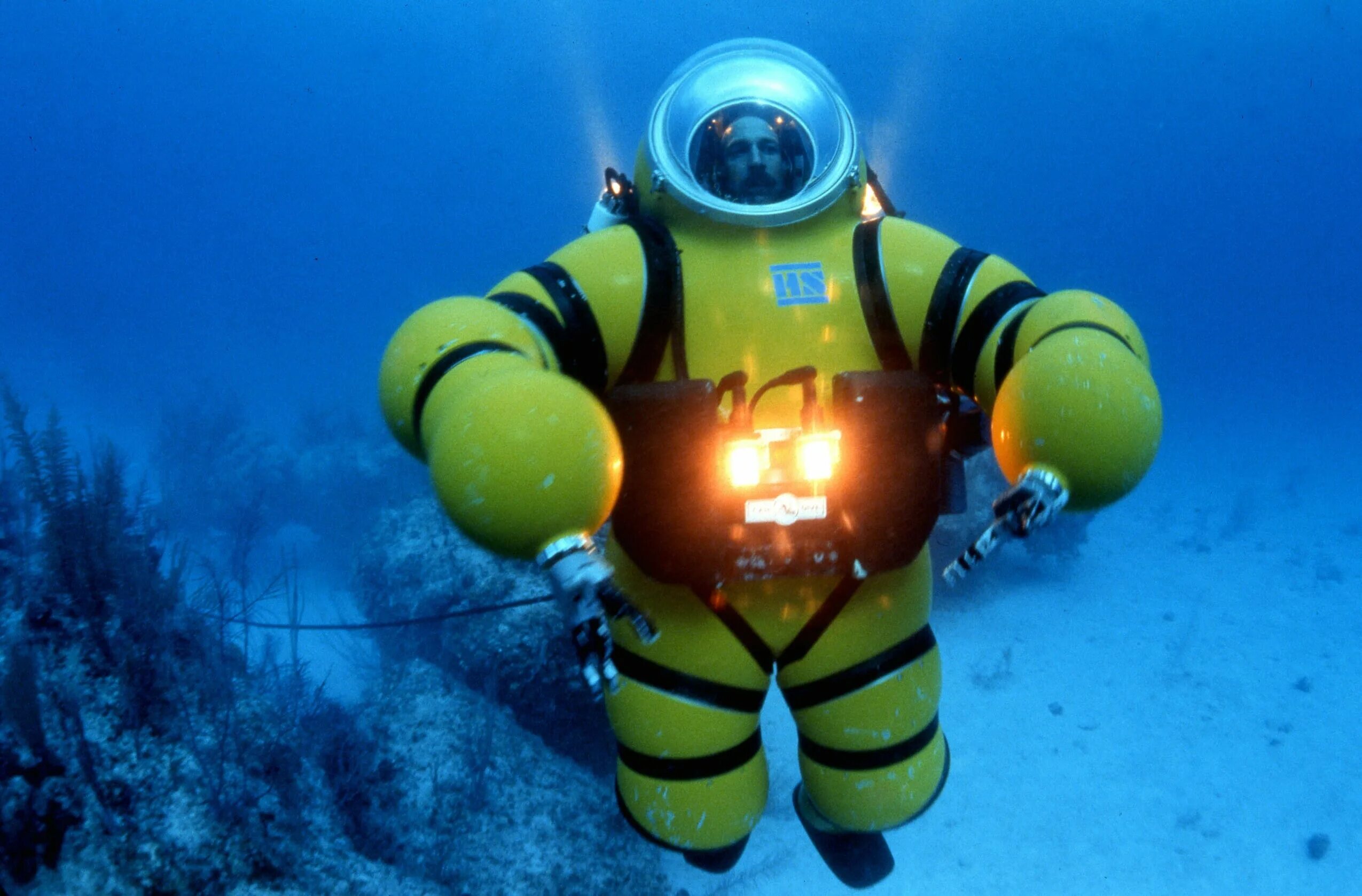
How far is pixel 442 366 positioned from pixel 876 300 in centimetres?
142

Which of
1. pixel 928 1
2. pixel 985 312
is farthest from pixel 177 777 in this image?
pixel 928 1

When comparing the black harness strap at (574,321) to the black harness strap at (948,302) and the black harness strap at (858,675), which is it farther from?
the black harness strap at (858,675)

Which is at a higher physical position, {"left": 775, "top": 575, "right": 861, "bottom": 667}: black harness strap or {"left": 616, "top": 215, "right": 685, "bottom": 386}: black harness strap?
{"left": 616, "top": 215, "right": 685, "bottom": 386}: black harness strap

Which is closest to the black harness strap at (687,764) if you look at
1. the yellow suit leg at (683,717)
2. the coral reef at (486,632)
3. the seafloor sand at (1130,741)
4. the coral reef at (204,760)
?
the yellow suit leg at (683,717)

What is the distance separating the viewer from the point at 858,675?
98.0 inches

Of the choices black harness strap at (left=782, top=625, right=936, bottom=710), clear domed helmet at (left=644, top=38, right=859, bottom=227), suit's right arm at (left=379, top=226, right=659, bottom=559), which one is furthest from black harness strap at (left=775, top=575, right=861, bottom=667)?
clear domed helmet at (left=644, top=38, right=859, bottom=227)

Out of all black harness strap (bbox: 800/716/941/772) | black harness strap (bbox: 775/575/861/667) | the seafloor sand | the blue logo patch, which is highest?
the blue logo patch

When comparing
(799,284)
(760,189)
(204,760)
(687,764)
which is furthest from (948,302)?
(204,760)

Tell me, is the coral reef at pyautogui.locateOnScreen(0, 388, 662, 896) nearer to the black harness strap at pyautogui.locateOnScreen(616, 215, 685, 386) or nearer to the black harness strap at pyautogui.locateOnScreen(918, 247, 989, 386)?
the black harness strap at pyautogui.locateOnScreen(616, 215, 685, 386)

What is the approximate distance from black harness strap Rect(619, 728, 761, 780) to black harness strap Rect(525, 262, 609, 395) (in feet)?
4.44

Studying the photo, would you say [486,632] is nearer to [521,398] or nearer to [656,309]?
[656,309]

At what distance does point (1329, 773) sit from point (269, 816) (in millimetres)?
8394

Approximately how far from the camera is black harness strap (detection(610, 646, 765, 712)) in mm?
2430

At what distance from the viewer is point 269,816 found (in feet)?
11.5
